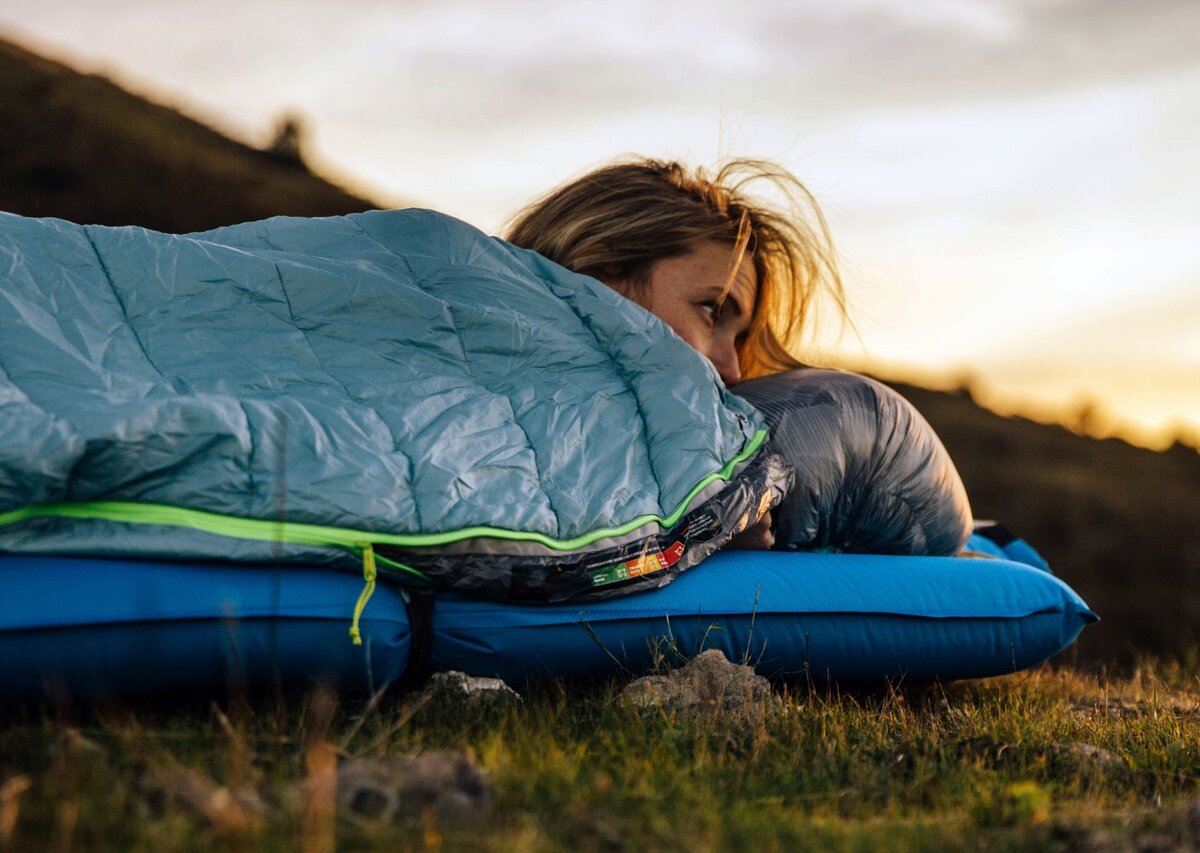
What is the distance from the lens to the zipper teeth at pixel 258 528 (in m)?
2.17

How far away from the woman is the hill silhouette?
6.31m

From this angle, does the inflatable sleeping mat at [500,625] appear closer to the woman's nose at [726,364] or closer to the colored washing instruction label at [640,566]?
the colored washing instruction label at [640,566]

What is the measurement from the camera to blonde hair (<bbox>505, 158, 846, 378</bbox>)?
12.2 ft

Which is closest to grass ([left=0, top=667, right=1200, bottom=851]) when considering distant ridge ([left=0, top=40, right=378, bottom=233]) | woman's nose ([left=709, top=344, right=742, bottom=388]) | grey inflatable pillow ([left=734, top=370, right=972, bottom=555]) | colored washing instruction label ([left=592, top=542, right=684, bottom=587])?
colored washing instruction label ([left=592, top=542, right=684, bottom=587])

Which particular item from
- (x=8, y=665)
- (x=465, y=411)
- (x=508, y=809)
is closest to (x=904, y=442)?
(x=465, y=411)

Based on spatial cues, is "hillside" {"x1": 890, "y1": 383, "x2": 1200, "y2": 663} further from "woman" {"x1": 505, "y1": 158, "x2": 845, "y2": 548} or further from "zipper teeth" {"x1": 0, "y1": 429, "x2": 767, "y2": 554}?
"zipper teeth" {"x1": 0, "y1": 429, "x2": 767, "y2": 554}

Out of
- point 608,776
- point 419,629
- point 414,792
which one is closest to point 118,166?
point 419,629

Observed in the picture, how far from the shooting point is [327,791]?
1.46 m

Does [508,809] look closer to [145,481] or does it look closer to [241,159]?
[145,481]

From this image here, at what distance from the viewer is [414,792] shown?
1540 mm

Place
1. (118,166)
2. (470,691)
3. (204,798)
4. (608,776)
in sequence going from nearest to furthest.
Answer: (204,798) → (608,776) → (470,691) → (118,166)

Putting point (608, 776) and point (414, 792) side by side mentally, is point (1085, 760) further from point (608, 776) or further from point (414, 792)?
point (414, 792)

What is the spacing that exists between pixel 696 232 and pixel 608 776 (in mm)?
2338

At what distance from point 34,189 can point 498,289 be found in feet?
38.0
